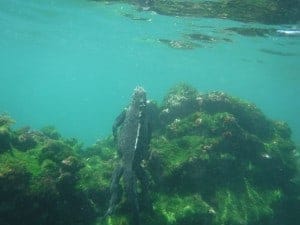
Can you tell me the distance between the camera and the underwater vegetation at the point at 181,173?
Result: 9531 mm

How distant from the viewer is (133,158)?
10211 millimetres

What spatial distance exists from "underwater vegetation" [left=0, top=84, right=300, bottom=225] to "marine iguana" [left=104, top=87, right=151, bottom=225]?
520 millimetres

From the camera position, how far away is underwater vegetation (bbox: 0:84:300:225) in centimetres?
953

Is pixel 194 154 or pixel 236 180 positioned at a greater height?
pixel 194 154

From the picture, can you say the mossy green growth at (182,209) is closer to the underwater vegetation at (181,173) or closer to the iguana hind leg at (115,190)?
the underwater vegetation at (181,173)

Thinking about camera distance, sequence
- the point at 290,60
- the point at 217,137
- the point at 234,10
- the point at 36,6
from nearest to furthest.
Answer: the point at 217,137, the point at 234,10, the point at 36,6, the point at 290,60

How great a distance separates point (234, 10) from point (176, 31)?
39.1 ft

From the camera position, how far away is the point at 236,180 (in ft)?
42.6

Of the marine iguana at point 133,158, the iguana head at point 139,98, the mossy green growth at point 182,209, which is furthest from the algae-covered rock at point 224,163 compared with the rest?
the iguana head at point 139,98

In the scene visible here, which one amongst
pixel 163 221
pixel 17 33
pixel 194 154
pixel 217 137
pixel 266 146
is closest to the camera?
pixel 163 221

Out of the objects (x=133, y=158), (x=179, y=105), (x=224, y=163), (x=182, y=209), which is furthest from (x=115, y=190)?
(x=179, y=105)

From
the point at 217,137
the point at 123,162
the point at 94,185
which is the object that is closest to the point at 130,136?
the point at 123,162

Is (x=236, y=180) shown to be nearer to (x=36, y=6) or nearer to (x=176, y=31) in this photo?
(x=176, y=31)

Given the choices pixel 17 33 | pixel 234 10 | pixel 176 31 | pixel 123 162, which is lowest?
pixel 17 33
